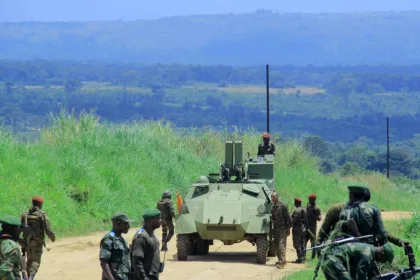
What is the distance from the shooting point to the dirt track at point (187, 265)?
20312mm

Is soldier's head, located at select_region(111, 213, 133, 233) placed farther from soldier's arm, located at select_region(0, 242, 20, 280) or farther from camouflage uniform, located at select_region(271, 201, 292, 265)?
camouflage uniform, located at select_region(271, 201, 292, 265)

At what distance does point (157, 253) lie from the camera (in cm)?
1348

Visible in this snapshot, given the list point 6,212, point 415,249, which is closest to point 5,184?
point 6,212

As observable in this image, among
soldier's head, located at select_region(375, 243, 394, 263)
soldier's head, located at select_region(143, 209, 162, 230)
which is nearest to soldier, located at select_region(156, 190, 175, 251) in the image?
soldier's head, located at select_region(143, 209, 162, 230)

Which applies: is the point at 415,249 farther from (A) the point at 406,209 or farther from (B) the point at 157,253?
(A) the point at 406,209

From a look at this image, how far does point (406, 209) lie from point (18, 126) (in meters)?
109

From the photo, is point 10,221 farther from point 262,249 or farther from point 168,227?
point 168,227

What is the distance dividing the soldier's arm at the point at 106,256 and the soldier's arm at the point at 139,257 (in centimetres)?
28

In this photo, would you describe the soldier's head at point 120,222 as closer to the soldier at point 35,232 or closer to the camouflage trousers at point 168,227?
the soldier at point 35,232

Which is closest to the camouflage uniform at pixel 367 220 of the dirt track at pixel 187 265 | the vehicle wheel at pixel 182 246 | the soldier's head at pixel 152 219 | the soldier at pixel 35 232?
the soldier's head at pixel 152 219

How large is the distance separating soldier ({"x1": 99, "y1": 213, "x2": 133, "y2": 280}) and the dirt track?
6.41 m

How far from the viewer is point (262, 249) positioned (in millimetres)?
21953

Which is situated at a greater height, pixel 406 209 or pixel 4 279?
pixel 4 279

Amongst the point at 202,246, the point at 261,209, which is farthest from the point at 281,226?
the point at 202,246
